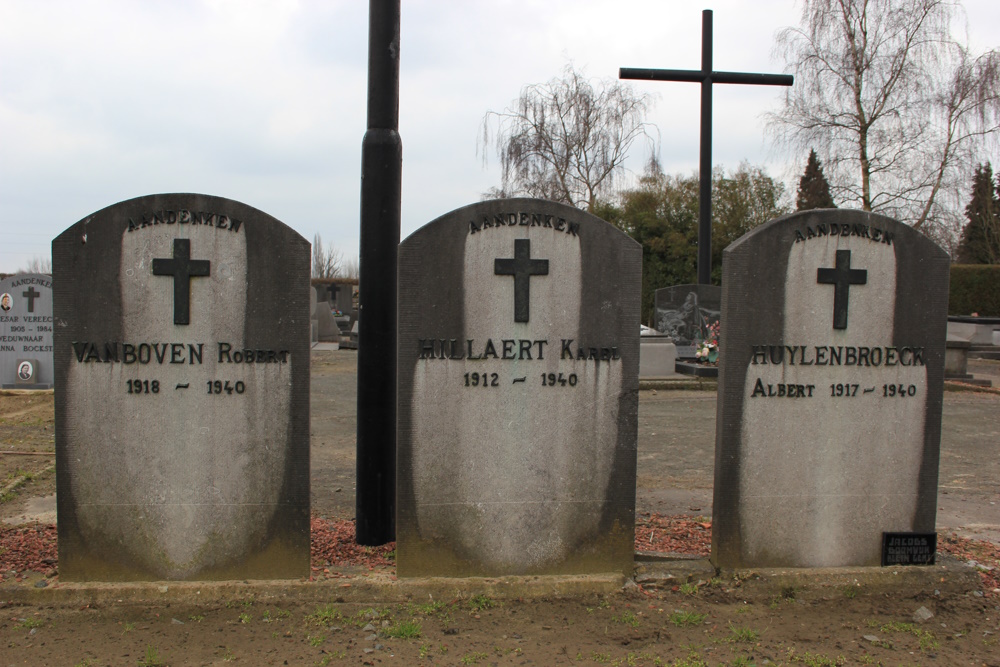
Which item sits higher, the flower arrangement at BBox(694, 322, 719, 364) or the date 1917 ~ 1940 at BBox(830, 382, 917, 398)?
the date 1917 ~ 1940 at BBox(830, 382, 917, 398)

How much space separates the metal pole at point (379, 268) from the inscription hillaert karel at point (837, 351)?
2.04 metres

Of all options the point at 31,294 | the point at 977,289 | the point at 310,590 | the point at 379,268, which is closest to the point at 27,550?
the point at 310,590

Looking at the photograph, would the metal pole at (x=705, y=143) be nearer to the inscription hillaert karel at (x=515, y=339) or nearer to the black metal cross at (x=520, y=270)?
the inscription hillaert karel at (x=515, y=339)

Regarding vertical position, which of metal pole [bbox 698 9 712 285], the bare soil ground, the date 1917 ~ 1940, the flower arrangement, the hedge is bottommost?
the bare soil ground

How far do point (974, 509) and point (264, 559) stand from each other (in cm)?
519

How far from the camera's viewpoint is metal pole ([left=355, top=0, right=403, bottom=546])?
4488mm

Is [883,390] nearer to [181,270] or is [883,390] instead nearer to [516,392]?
[516,392]

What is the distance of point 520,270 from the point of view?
404cm

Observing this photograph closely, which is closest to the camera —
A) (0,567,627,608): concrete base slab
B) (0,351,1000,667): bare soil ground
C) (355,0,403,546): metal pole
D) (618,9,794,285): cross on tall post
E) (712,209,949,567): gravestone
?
(0,351,1000,667): bare soil ground

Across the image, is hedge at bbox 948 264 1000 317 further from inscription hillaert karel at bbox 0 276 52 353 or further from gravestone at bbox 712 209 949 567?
inscription hillaert karel at bbox 0 276 52 353

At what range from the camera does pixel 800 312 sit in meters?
4.21

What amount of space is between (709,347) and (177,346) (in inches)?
461

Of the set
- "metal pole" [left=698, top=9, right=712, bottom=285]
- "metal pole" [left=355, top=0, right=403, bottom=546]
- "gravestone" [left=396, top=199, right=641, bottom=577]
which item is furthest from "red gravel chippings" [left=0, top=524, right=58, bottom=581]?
"metal pole" [left=698, top=9, right=712, bottom=285]

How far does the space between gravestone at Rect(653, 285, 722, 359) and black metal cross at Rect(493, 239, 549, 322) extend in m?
11.2
